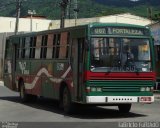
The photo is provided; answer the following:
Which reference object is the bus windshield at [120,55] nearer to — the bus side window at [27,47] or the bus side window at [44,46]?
the bus side window at [44,46]

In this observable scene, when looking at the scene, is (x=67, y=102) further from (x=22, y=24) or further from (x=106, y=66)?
(x=22, y=24)

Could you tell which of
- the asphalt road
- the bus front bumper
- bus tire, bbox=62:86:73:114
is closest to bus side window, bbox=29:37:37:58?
the asphalt road

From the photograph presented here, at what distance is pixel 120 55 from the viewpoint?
16.3 metres

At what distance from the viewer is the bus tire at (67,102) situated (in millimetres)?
17453

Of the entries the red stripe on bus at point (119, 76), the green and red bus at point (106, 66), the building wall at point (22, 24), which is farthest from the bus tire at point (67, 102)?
the building wall at point (22, 24)

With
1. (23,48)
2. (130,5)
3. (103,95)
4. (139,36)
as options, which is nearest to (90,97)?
(103,95)

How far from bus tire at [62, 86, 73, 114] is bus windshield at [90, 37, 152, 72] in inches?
77.6

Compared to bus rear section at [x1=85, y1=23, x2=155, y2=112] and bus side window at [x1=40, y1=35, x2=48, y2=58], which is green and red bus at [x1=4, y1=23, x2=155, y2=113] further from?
bus side window at [x1=40, y1=35, x2=48, y2=58]

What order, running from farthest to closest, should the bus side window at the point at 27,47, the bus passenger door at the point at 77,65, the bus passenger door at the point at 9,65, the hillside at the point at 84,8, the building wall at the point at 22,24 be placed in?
the hillside at the point at 84,8
the building wall at the point at 22,24
the bus passenger door at the point at 9,65
the bus side window at the point at 27,47
the bus passenger door at the point at 77,65

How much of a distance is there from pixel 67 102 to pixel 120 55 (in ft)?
8.82

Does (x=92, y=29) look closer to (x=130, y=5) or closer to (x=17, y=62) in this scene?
(x=17, y=62)

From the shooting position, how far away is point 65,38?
18391 mm

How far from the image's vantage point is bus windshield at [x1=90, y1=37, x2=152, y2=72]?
1611cm

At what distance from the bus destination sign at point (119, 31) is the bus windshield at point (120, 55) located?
199mm
